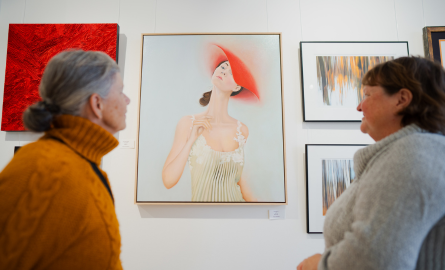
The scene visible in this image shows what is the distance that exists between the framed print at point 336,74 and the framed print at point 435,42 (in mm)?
172

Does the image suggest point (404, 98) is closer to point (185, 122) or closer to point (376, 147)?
point (376, 147)

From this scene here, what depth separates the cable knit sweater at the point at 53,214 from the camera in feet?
2.11

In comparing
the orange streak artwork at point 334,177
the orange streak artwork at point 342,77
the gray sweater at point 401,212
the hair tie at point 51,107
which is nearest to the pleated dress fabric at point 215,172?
the orange streak artwork at point 334,177

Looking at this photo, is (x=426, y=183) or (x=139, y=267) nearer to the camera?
(x=426, y=183)

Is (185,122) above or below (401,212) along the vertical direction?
above

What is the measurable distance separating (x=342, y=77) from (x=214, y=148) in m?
1.10

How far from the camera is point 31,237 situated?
0.65 meters

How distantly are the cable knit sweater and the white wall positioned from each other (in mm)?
1222

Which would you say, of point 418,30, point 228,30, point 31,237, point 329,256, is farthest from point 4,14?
point 418,30

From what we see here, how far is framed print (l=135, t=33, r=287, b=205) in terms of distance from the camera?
6.32ft

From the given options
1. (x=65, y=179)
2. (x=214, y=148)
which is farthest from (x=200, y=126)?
(x=65, y=179)

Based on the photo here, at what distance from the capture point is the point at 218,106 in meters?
2.02

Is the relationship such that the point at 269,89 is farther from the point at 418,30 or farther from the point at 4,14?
the point at 4,14

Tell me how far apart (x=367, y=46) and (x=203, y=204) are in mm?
1727
